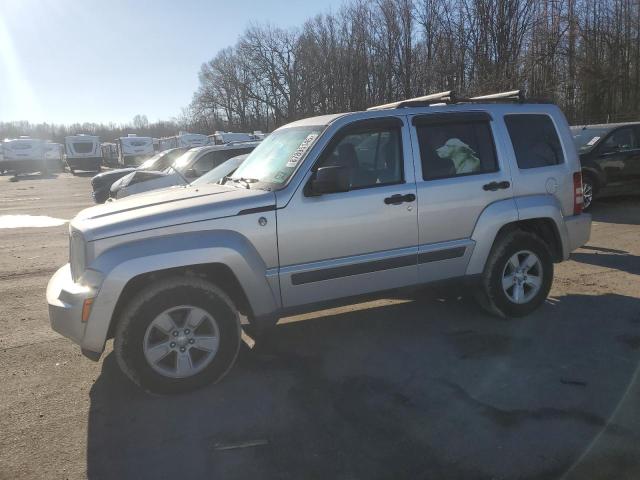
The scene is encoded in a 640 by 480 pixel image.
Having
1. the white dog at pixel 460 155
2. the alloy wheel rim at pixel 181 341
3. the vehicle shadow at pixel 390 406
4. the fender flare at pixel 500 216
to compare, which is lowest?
the vehicle shadow at pixel 390 406

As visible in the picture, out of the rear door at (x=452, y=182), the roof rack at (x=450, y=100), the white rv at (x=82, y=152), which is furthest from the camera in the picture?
the white rv at (x=82, y=152)

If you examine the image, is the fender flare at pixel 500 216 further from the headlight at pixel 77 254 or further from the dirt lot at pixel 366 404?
the headlight at pixel 77 254

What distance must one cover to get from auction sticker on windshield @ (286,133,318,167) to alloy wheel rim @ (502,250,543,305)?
89.0 inches

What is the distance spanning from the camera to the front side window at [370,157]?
4449 millimetres

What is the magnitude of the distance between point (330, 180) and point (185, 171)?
715 centimetres

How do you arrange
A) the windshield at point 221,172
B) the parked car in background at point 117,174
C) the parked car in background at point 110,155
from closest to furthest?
1. the windshield at point 221,172
2. the parked car in background at point 117,174
3. the parked car in background at point 110,155

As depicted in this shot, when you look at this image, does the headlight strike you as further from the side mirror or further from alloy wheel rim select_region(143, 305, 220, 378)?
the side mirror

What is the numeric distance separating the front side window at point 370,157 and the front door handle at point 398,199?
0.47ft

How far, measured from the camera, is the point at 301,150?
4.46m

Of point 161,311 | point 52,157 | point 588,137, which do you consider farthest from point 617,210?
point 52,157

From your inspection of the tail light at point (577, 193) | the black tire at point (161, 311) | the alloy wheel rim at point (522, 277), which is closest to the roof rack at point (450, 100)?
the tail light at point (577, 193)

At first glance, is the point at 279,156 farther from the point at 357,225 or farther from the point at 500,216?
the point at 500,216

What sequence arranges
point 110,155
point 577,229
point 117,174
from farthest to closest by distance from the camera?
1. point 110,155
2. point 117,174
3. point 577,229

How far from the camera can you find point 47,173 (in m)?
41.8
